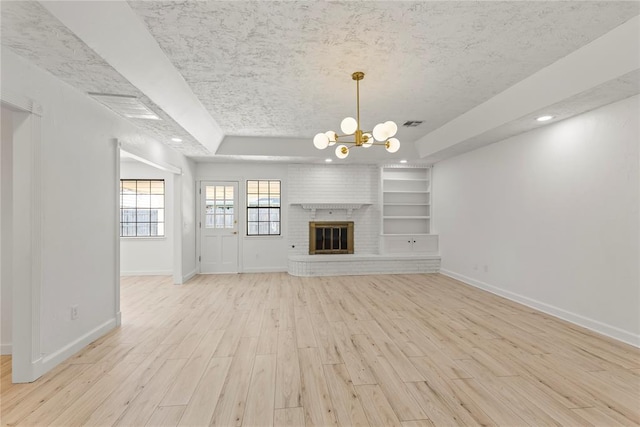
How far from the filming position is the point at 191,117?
391 cm

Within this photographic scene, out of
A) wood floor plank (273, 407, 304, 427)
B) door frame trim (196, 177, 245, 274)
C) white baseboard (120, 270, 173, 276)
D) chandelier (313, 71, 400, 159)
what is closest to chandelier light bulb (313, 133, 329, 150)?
chandelier (313, 71, 400, 159)

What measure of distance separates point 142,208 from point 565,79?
7646mm

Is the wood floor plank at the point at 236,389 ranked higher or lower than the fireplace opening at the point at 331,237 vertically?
lower

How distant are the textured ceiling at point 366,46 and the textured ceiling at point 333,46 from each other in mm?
10

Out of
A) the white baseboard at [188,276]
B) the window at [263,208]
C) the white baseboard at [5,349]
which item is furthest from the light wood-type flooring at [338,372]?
the window at [263,208]

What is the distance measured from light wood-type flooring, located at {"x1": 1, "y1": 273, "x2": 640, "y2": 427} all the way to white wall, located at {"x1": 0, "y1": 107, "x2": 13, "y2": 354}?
417mm

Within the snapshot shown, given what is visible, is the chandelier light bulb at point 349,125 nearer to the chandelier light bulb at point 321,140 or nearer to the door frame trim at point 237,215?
the chandelier light bulb at point 321,140

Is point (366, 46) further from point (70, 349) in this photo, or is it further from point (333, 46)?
point (70, 349)

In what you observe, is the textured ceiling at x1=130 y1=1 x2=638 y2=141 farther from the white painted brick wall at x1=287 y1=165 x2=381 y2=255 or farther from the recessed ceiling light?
the white painted brick wall at x1=287 y1=165 x2=381 y2=255

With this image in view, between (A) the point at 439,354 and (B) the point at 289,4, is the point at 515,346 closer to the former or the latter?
(A) the point at 439,354

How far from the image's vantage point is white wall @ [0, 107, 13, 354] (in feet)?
8.55

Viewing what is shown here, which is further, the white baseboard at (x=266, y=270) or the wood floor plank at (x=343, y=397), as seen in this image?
the white baseboard at (x=266, y=270)

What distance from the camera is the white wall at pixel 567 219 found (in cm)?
306

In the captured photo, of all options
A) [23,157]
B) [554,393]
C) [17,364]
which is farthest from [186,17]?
[554,393]
